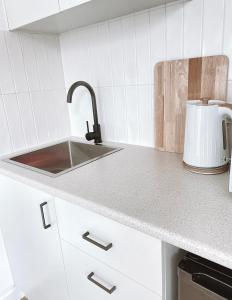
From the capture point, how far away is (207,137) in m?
0.86

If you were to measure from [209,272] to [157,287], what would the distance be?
0.16 m

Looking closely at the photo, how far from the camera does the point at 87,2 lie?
A: 921 mm

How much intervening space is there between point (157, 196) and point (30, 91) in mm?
1058

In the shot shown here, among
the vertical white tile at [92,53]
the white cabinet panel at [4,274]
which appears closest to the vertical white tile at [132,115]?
the vertical white tile at [92,53]

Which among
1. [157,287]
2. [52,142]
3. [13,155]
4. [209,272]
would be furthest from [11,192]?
[209,272]

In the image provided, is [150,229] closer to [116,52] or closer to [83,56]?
[116,52]

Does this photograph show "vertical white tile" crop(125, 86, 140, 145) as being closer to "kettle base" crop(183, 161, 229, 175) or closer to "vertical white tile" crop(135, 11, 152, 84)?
"vertical white tile" crop(135, 11, 152, 84)

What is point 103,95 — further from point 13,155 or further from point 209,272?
point 209,272

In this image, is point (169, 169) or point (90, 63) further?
point (90, 63)

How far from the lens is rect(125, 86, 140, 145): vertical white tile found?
4.26 feet

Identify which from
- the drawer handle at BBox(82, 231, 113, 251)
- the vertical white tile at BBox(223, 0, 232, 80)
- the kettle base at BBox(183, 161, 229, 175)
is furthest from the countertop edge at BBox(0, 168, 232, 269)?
the vertical white tile at BBox(223, 0, 232, 80)

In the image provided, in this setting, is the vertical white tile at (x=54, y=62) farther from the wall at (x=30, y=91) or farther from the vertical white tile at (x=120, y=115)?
the vertical white tile at (x=120, y=115)

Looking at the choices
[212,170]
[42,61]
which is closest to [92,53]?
[42,61]

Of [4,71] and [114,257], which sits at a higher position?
[4,71]
